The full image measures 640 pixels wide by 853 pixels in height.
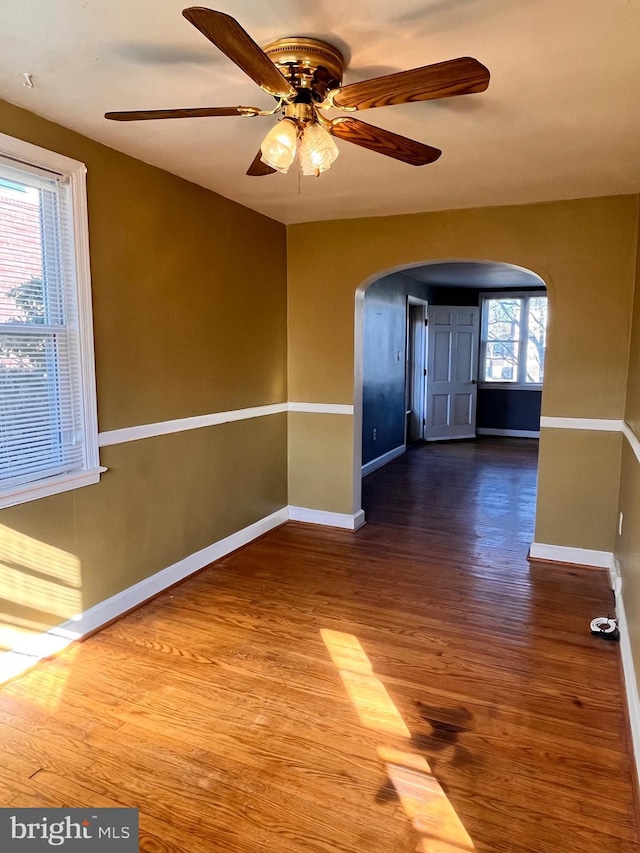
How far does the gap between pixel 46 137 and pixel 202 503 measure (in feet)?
7.00

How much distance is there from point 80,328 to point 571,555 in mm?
3340

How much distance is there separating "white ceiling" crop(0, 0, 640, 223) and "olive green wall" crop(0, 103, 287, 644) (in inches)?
9.3

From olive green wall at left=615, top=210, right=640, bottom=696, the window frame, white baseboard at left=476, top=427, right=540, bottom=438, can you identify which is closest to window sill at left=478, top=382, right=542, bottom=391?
the window frame

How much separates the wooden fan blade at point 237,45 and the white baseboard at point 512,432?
7.96 m

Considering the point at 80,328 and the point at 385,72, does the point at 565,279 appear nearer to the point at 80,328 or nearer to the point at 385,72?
the point at 385,72

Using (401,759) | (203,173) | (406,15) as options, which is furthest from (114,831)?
(203,173)

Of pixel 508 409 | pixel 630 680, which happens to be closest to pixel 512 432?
pixel 508 409

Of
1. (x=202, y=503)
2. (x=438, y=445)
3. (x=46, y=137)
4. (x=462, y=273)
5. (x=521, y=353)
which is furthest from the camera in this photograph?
(x=521, y=353)

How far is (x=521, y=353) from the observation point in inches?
345

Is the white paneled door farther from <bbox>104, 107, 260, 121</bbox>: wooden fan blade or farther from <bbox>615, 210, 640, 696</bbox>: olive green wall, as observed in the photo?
<bbox>104, 107, 260, 121</bbox>: wooden fan blade

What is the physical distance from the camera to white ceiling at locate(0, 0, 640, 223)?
1594mm

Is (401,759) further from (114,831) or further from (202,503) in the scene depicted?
(202,503)

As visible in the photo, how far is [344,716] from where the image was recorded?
7.16 feet

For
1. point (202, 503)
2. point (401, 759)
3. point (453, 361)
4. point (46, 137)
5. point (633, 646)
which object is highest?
point (46, 137)
